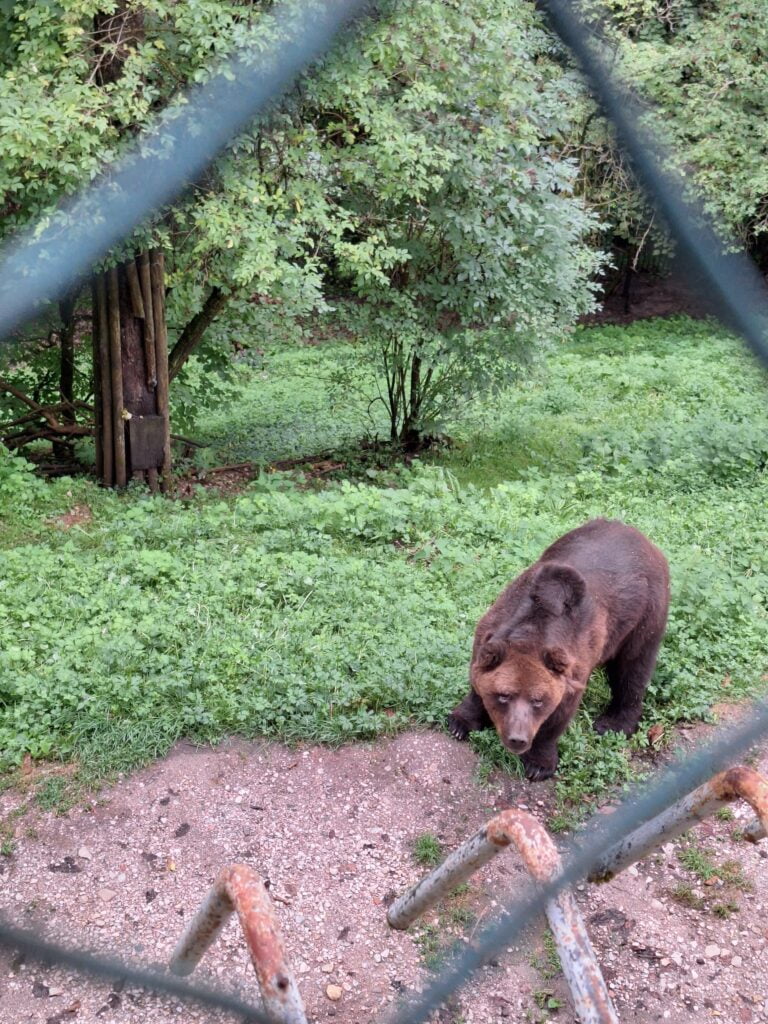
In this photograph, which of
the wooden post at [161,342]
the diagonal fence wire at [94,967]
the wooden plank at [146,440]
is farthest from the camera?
the wooden plank at [146,440]

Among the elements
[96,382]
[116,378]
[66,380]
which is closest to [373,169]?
[116,378]

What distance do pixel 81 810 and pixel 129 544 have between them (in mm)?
2751

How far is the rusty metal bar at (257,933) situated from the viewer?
1271 mm

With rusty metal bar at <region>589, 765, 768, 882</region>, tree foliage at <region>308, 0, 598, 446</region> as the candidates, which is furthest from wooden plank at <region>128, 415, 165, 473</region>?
rusty metal bar at <region>589, 765, 768, 882</region>

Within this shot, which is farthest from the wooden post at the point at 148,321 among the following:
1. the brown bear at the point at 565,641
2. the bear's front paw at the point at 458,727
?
the bear's front paw at the point at 458,727

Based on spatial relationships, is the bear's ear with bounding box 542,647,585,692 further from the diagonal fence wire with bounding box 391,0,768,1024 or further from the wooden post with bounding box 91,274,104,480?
the wooden post with bounding box 91,274,104,480

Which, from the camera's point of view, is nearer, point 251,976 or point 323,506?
point 251,976

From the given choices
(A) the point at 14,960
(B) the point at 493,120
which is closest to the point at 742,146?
(B) the point at 493,120

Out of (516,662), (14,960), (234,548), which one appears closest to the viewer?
(14,960)

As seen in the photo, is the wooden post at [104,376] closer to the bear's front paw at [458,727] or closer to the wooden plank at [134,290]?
the wooden plank at [134,290]

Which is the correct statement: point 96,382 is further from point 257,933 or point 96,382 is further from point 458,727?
point 257,933

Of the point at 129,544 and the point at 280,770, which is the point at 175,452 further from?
the point at 280,770

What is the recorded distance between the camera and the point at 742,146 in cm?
757

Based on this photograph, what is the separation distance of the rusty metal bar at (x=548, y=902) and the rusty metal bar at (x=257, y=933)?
1.14 ft
